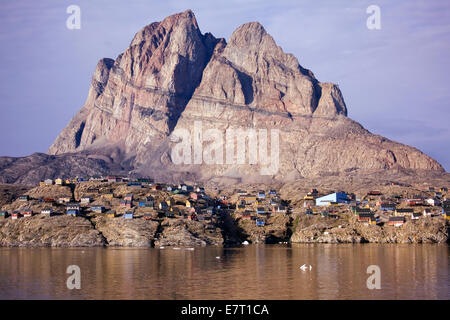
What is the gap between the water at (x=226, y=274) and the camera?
73500mm

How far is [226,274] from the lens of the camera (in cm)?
9119

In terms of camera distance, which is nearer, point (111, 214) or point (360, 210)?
point (111, 214)

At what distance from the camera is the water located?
7350cm

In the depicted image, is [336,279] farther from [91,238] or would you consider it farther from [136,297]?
[91,238]

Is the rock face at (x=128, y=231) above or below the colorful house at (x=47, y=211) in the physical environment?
below

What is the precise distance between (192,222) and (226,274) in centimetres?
7012

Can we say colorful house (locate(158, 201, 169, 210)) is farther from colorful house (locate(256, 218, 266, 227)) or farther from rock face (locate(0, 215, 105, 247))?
colorful house (locate(256, 218, 266, 227))

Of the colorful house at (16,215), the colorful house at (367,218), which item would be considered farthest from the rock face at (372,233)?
the colorful house at (16,215)

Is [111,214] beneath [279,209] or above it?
above

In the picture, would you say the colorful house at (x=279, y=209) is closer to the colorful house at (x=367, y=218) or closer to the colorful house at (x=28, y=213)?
the colorful house at (x=367, y=218)

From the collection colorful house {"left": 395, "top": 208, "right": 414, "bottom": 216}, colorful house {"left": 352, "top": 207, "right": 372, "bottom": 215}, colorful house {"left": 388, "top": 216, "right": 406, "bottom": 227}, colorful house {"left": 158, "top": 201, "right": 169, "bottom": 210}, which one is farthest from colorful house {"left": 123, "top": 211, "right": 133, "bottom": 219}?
colorful house {"left": 395, "top": 208, "right": 414, "bottom": 216}

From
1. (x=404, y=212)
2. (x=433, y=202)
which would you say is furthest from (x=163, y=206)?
(x=433, y=202)

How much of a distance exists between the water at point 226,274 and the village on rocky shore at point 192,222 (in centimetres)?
2052

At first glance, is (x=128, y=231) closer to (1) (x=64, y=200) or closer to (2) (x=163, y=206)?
(2) (x=163, y=206)
